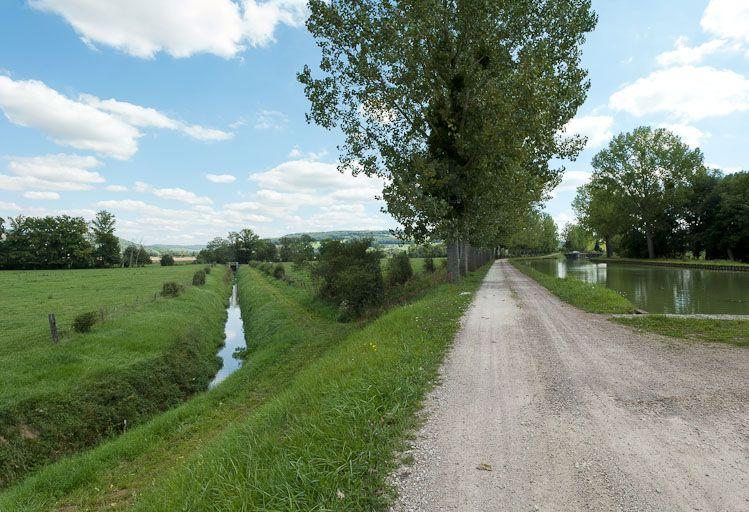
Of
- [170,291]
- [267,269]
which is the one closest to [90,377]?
[170,291]

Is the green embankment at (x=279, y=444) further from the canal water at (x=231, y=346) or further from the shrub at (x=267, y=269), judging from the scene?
the shrub at (x=267, y=269)

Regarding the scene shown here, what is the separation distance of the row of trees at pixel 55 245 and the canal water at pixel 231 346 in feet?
238

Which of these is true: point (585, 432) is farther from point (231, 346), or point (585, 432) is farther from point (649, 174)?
point (649, 174)

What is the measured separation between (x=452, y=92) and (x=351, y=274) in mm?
10922

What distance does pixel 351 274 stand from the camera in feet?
72.8

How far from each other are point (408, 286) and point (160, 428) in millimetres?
20706

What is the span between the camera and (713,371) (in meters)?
7.08

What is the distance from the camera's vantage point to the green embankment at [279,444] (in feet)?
13.4

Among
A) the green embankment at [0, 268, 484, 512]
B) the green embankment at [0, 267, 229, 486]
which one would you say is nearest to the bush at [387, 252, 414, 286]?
the green embankment at [0, 267, 229, 486]

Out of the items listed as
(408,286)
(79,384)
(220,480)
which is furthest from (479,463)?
(408,286)

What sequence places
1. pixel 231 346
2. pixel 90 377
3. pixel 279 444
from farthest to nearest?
pixel 231 346 < pixel 90 377 < pixel 279 444

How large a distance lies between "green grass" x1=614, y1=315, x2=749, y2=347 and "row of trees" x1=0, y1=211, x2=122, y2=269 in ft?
340

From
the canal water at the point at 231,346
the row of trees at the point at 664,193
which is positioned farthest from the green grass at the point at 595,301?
the row of trees at the point at 664,193

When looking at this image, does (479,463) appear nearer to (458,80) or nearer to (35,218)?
(458,80)
